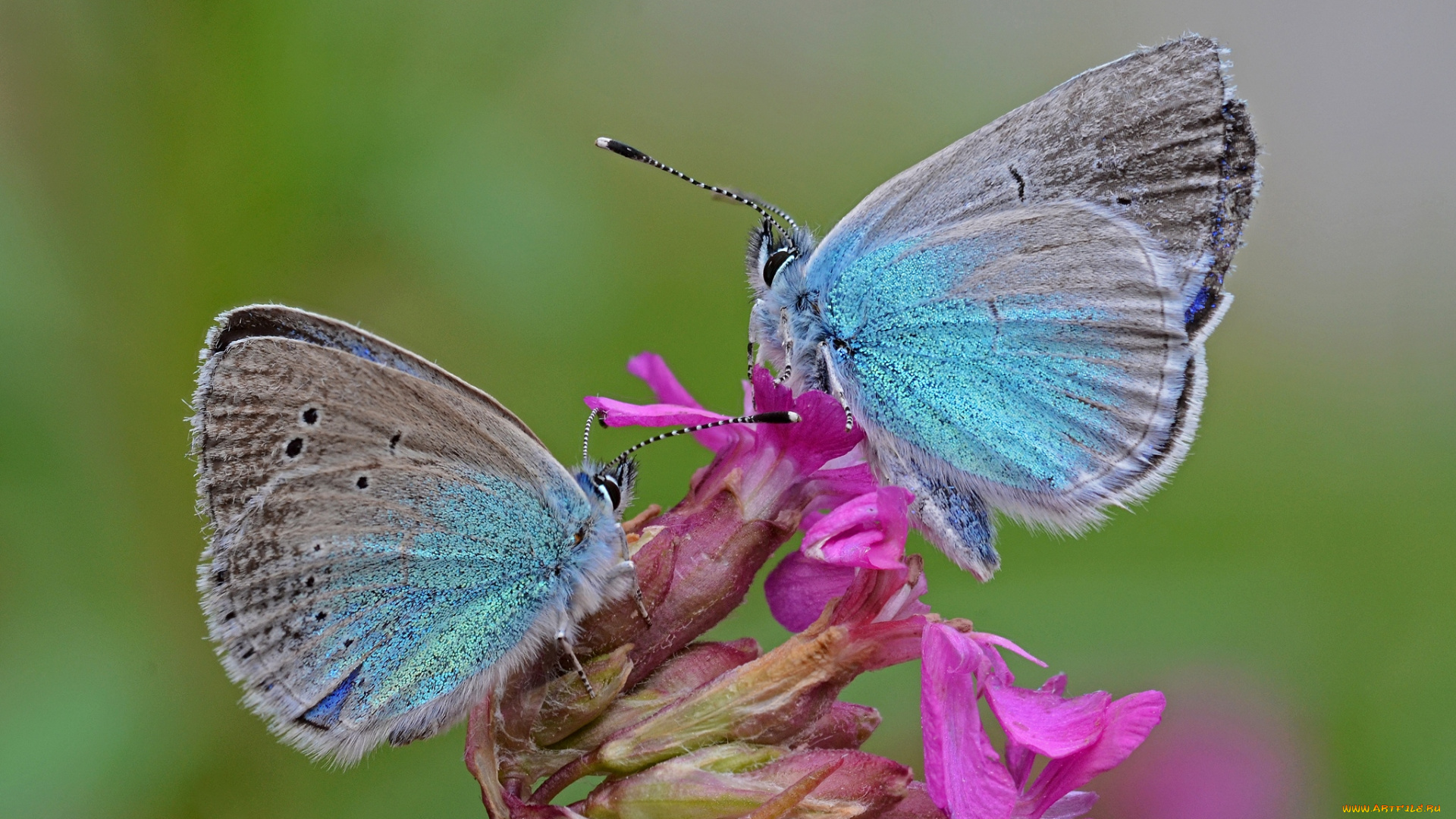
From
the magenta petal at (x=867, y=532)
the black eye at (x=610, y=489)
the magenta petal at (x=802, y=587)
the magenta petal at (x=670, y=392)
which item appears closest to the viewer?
the magenta petal at (x=867, y=532)

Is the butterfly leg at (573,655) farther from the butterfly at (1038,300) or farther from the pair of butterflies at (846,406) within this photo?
the butterfly at (1038,300)

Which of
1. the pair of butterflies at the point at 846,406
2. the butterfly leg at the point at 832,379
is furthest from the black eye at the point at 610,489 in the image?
the butterfly leg at the point at 832,379

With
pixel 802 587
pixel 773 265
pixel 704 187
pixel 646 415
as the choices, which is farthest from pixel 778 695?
pixel 704 187

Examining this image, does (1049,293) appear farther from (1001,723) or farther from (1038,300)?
(1001,723)

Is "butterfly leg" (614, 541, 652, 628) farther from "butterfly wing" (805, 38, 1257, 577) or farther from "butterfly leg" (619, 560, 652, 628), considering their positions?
"butterfly wing" (805, 38, 1257, 577)

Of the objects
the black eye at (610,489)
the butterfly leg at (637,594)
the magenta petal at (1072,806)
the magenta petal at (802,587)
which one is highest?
the black eye at (610,489)

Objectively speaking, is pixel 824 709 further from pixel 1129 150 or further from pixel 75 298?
pixel 75 298

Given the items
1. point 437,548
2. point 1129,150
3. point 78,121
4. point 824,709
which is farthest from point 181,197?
point 1129,150
